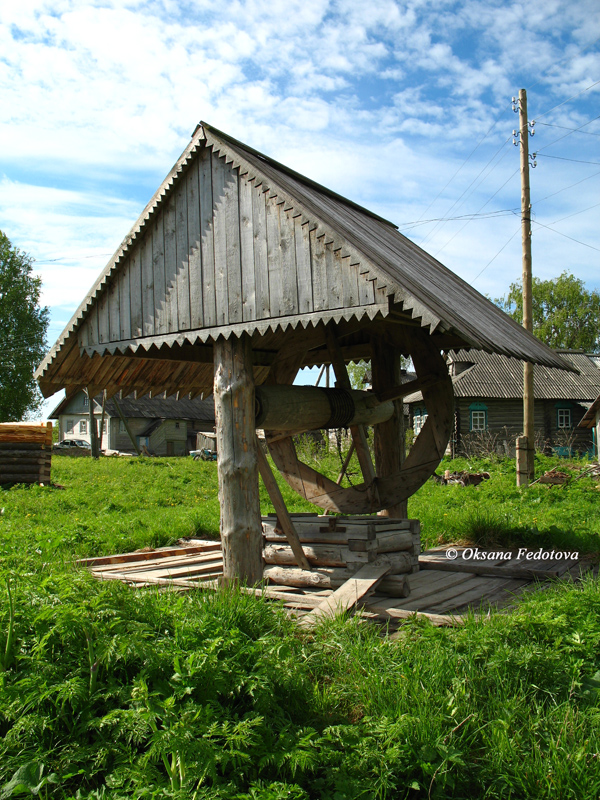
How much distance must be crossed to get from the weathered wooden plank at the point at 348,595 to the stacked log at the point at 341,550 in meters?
0.22

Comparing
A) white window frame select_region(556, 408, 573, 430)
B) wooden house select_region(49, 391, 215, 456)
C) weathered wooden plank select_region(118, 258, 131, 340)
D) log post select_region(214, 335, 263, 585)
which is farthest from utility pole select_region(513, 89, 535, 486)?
wooden house select_region(49, 391, 215, 456)

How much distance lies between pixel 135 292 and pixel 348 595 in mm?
3870

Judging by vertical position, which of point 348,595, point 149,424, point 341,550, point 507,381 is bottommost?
point 348,595

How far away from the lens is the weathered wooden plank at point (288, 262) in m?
5.98

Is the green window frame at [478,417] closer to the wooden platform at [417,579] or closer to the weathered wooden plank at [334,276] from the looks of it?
the wooden platform at [417,579]

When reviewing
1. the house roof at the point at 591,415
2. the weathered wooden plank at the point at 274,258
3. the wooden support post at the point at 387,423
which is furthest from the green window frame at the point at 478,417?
the weathered wooden plank at the point at 274,258

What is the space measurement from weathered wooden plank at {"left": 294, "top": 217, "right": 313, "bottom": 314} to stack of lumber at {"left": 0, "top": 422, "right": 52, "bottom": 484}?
12.3 m

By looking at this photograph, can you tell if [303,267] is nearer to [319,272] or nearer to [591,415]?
[319,272]

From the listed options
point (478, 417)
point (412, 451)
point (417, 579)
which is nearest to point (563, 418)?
point (478, 417)

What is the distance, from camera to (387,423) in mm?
8945

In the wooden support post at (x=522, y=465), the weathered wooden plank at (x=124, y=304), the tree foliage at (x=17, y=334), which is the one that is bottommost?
the wooden support post at (x=522, y=465)

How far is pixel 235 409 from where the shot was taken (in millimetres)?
6367

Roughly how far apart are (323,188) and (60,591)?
6377 mm

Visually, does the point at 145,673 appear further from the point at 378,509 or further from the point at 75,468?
the point at 75,468
